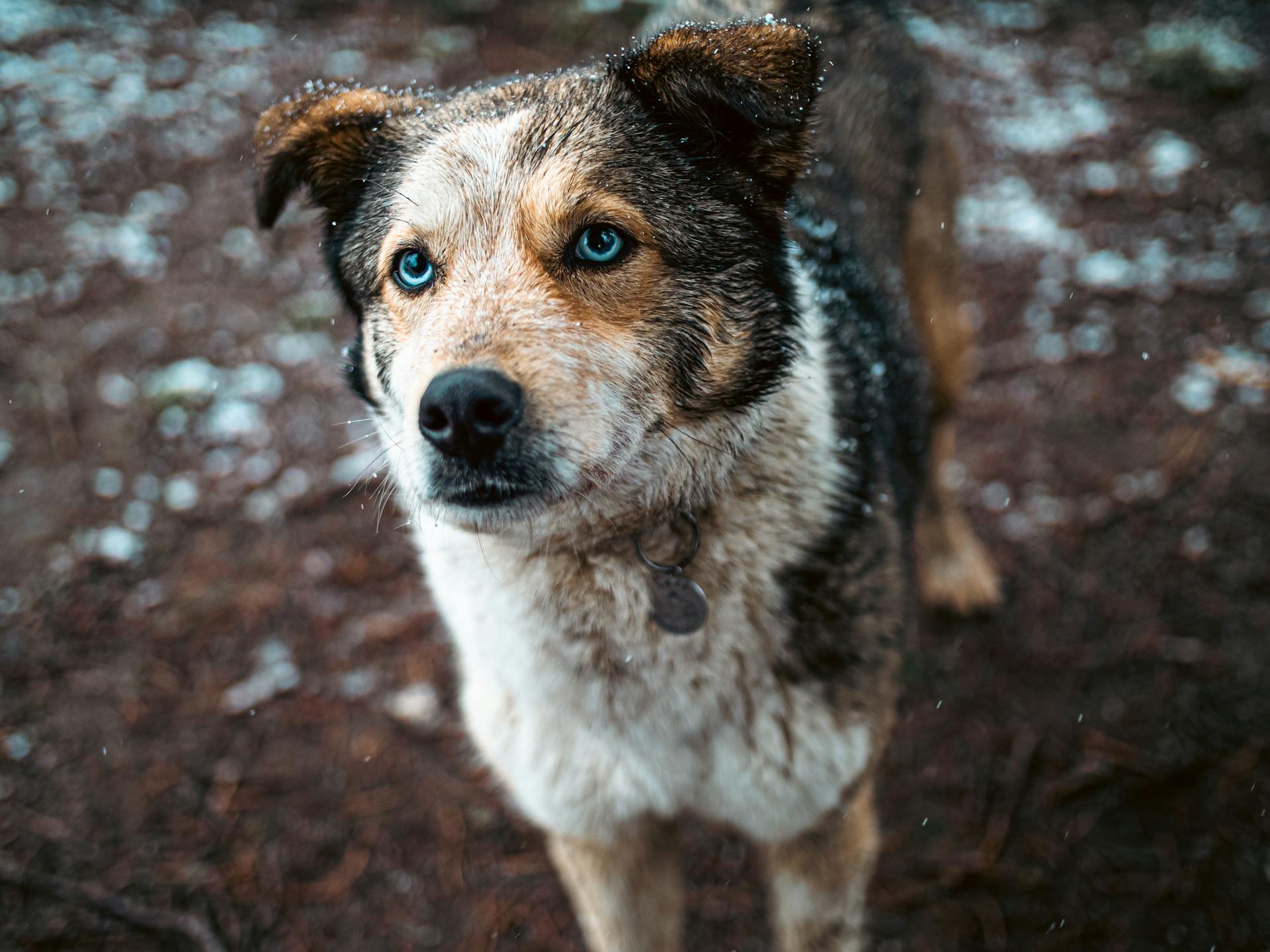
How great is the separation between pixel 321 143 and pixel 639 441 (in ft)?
3.86

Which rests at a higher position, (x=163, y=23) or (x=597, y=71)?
(x=597, y=71)

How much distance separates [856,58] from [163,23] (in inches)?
273

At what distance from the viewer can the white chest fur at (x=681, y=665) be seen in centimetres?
189

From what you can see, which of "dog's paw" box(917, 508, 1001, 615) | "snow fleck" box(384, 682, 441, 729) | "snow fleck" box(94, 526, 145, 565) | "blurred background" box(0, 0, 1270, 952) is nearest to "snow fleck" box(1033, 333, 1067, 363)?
"blurred background" box(0, 0, 1270, 952)

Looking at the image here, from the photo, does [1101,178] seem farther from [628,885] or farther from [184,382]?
[184,382]

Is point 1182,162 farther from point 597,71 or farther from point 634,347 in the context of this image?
point 634,347

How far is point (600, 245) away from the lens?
1741 millimetres

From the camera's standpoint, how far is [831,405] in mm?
2098

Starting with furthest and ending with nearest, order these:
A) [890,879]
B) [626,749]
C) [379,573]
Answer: [379,573] → [890,879] → [626,749]

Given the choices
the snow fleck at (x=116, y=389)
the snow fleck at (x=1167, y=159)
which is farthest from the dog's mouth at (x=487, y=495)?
the snow fleck at (x=1167, y=159)

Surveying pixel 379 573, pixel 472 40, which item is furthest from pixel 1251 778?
pixel 472 40

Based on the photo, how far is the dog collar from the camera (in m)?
1.85

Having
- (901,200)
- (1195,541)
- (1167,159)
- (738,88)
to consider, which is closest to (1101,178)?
(1167,159)

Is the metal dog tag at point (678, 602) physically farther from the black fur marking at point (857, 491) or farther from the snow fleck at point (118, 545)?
the snow fleck at point (118, 545)
